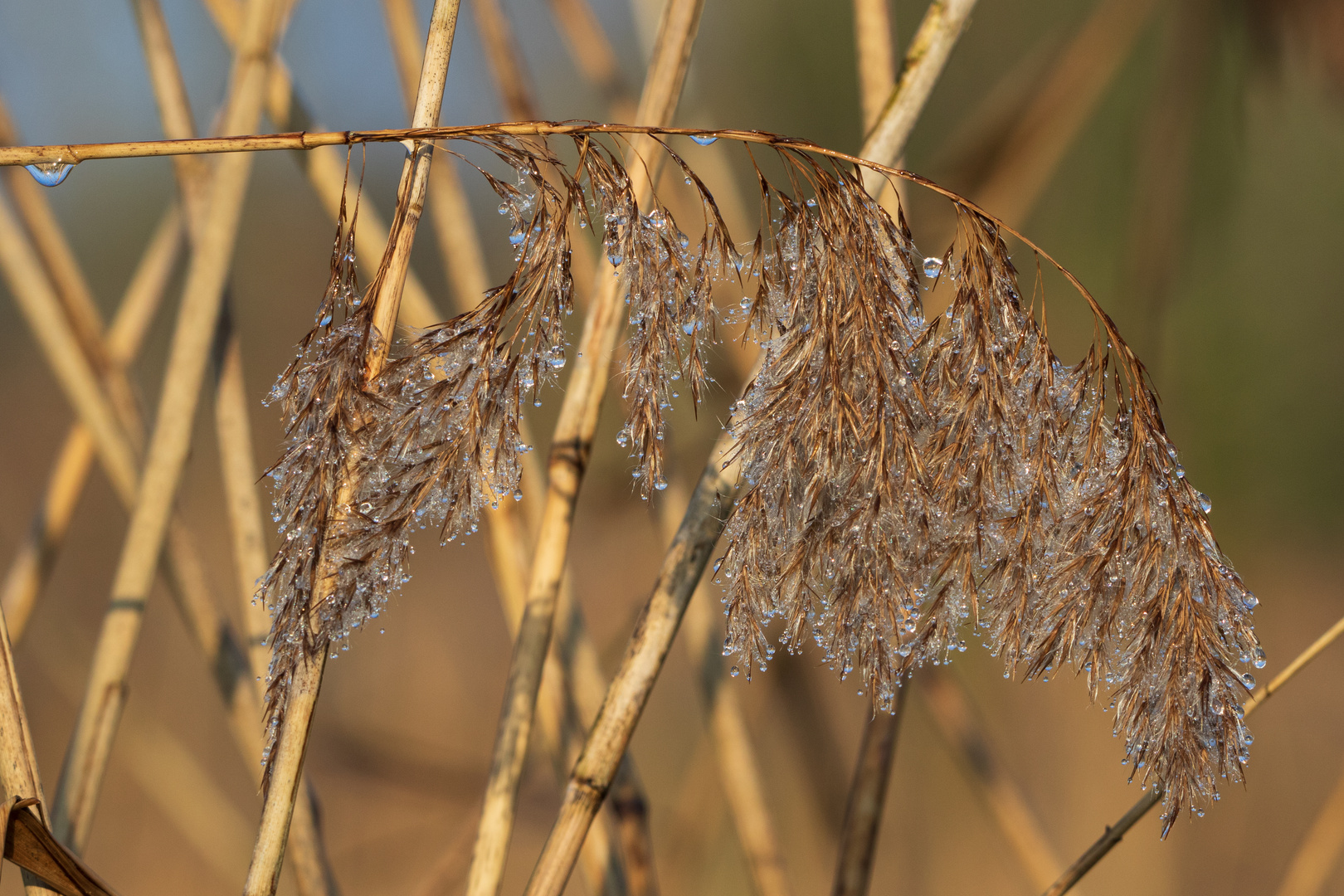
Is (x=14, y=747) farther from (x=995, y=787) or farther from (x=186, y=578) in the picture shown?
(x=995, y=787)

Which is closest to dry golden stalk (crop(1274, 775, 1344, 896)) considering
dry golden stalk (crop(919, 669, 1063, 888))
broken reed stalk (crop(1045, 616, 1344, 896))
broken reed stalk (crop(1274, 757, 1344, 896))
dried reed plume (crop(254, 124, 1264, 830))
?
broken reed stalk (crop(1274, 757, 1344, 896))

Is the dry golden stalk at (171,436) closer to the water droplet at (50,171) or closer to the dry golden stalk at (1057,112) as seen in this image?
the water droplet at (50,171)

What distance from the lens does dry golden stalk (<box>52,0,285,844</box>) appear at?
0.54m

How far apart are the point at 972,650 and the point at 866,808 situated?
2.86ft

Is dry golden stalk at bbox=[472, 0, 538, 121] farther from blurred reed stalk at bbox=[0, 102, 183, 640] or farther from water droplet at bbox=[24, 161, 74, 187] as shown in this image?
water droplet at bbox=[24, 161, 74, 187]

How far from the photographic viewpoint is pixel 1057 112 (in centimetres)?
88

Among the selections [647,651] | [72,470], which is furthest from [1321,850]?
[72,470]

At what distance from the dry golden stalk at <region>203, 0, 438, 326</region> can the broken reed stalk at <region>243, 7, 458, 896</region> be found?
30 cm

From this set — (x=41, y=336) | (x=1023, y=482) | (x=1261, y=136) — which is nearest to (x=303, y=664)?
(x=1023, y=482)

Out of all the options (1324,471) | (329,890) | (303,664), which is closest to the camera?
(303,664)

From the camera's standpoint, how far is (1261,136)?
1.34m

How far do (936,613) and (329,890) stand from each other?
0.50 metres

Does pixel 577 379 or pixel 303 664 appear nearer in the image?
pixel 303 664

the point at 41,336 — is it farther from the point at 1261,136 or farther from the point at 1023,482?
the point at 1261,136
